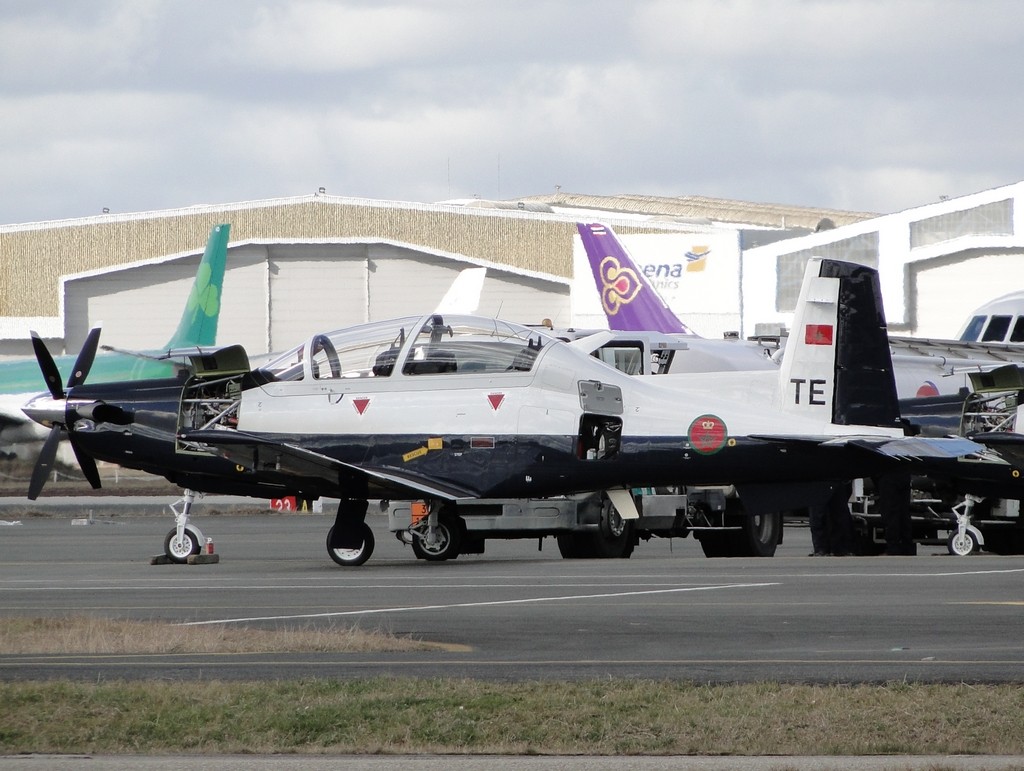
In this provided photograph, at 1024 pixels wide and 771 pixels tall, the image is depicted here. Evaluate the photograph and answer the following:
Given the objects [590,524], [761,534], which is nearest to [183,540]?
[590,524]

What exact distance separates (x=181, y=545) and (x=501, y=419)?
489 centimetres

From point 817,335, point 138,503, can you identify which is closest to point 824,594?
point 817,335

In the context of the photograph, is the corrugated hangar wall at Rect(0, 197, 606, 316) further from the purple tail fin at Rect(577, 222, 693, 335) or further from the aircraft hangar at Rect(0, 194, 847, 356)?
the purple tail fin at Rect(577, 222, 693, 335)

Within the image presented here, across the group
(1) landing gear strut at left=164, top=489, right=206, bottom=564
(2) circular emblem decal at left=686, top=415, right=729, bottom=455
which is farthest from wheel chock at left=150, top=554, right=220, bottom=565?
(2) circular emblem decal at left=686, top=415, right=729, bottom=455

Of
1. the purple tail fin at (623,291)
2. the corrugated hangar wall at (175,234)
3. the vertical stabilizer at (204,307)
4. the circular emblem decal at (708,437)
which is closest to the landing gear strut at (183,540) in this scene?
the circular emblem decal at (708,437)

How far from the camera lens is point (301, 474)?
18.3m

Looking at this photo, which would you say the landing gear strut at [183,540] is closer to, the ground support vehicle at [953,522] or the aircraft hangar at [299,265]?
the ground support vehicle at [953,522]

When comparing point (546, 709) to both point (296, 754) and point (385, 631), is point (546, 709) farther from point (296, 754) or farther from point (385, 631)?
point (385, 631)

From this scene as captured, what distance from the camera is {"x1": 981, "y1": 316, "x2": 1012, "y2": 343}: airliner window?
32594 millimetres

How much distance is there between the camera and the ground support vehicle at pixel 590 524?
60.6 ft

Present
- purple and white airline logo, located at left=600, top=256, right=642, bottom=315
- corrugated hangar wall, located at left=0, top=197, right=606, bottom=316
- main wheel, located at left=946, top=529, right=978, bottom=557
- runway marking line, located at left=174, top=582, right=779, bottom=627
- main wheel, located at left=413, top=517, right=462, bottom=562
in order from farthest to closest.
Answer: corrugated hangar wall, located at left=0, top=197, right=606, bottom=316, purple and white airline logo, located at left=600, top=256, right=642, bottom=315, main wheel, located at left=946, top=529, right=978, bottom=557, main wheel, located at left=413, top=517, right=462, bottom=562, runway marking line, located at left=174, top=582, right=779, bottom=627

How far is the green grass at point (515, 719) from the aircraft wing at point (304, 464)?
875 centimetres

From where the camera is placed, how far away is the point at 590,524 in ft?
62.6

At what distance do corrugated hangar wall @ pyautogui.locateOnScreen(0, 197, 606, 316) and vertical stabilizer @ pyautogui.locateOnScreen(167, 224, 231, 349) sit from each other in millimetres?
23958
